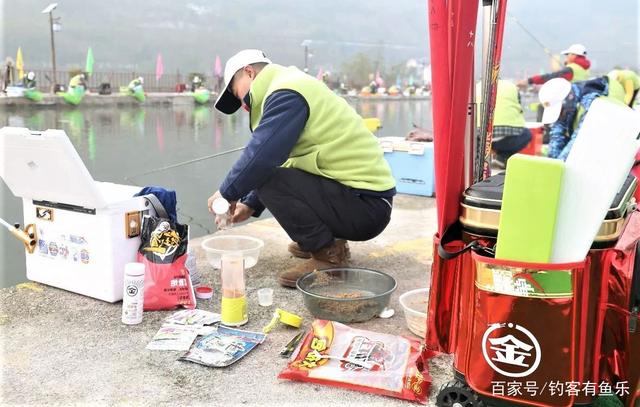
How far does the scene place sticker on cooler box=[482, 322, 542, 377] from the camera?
1.43m

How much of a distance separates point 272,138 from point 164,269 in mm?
711

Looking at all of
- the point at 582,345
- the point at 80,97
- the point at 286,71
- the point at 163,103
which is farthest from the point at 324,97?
the point at 163,103

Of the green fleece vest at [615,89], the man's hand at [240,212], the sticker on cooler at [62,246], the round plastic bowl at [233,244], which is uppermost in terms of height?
the green fleece vest at [615,89]

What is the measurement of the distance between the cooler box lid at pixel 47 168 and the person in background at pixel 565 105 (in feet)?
11.2

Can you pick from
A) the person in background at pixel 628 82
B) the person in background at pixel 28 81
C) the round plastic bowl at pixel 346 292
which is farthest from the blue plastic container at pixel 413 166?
the person in background at pixel 28 81

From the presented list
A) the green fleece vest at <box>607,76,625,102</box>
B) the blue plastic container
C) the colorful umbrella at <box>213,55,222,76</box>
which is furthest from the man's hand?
the colorful umbrella at <box>213,55,222,76</box>

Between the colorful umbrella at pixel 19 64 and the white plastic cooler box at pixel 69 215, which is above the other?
the colorful umbrella at pixel 19 64

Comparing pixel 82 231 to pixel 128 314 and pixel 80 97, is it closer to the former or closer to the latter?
pixel 128 314

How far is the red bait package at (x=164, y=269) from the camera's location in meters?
2.38

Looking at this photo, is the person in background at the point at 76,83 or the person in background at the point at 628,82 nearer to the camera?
the person in background at the point at 628,82

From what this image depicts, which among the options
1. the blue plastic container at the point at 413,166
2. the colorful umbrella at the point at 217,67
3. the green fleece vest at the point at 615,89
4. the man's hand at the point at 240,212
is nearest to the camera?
the man's hand at the point at 240,212

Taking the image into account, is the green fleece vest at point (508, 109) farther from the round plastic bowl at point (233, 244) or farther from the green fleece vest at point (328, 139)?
the round plastic bowl at point (233, 244)

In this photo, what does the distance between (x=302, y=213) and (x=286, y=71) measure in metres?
0.67

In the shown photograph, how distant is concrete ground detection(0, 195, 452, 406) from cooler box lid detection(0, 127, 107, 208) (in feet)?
1.47
